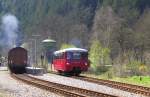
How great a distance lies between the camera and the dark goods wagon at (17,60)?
52.9 meters

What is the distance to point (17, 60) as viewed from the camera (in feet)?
175

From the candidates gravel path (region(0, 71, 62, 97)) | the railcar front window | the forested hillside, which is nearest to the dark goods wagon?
the forested hillside

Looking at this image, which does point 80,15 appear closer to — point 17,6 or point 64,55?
point 17,6

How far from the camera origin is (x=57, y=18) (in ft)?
411

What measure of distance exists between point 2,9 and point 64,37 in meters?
97.7

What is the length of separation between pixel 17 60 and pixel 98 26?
109 feet

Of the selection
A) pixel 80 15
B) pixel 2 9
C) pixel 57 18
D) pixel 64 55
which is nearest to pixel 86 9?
pixel 80 15

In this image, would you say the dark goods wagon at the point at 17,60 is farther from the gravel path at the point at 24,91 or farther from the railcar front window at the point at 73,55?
the gravel path at the point at 24,91

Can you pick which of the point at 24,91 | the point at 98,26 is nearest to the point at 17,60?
the point at 24,91

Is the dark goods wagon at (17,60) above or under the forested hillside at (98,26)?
under

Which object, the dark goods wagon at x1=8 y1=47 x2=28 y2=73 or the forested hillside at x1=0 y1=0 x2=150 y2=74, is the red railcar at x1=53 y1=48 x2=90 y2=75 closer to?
the forested hillside at x1=0 y1=0 x2=150 y2=74

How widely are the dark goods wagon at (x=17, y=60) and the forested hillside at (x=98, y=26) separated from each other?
28.7 ft

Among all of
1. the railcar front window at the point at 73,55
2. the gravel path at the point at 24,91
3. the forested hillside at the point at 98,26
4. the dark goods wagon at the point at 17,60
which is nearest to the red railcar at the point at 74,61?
the railcar front window at the point at 73,55

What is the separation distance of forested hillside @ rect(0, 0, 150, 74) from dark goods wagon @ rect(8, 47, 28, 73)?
875 centimetres
